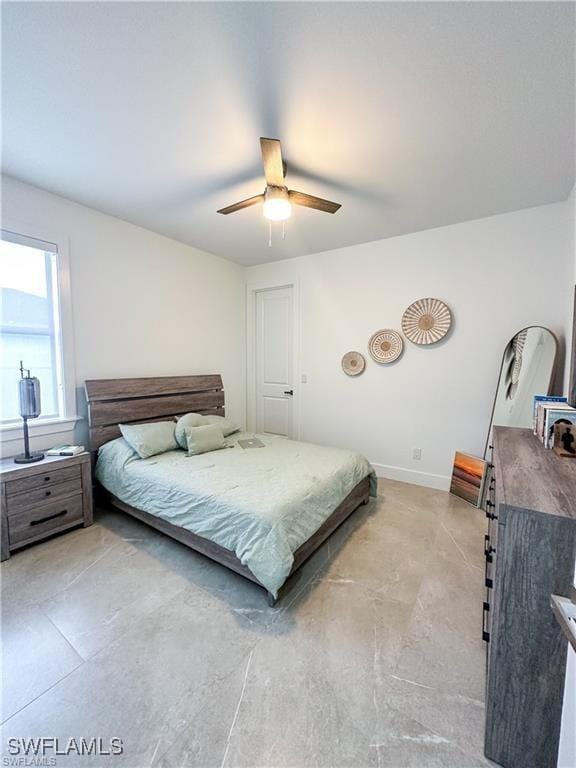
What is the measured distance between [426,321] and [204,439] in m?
2.55

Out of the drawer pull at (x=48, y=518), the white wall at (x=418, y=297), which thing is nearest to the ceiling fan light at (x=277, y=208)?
the white wall at (x=418, y=297)

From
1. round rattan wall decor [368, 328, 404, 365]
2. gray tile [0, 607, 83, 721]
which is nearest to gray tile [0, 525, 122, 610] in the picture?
gray tile [0, 607, 83, 721]

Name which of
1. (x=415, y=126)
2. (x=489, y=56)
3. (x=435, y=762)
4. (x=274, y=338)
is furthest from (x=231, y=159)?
(x=435, y=762)

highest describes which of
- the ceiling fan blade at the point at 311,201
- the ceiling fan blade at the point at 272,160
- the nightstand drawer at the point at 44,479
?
the ceiling fan blade at the point at 272,160

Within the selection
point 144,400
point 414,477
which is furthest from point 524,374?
point 144,400

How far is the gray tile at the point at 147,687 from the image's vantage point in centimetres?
112

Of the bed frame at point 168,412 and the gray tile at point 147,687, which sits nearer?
the gray tile at point 147,687

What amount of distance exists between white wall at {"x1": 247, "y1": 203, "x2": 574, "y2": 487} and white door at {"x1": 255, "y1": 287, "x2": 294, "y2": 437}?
0.74ft

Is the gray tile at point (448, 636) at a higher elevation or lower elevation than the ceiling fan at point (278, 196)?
lower

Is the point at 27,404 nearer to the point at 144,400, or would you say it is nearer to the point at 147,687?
the point at 144,400

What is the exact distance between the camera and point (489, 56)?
131 centimetres

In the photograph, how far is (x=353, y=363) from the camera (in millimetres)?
3650

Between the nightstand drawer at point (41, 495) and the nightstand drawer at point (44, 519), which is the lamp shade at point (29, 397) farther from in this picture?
the nightstand drawer at point (44, 519)

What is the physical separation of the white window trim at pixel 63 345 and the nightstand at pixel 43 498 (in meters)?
0.32
